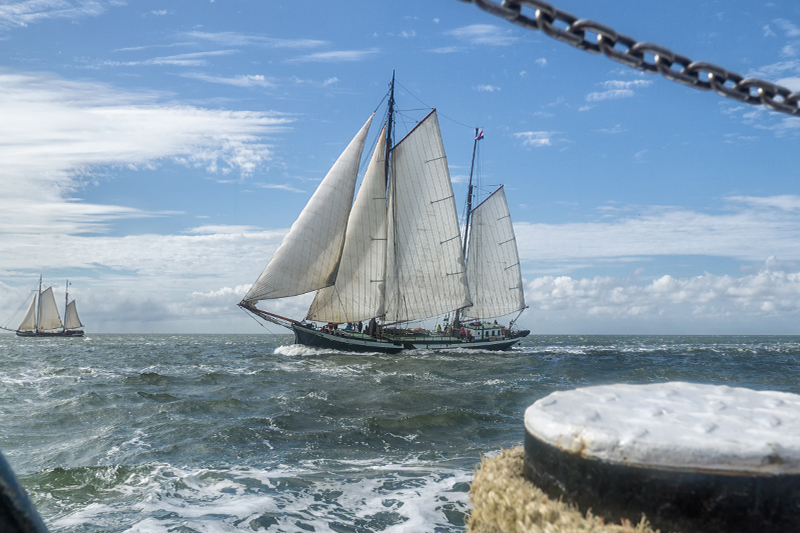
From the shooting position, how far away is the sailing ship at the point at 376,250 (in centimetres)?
3891

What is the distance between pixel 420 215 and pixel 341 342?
12193mm

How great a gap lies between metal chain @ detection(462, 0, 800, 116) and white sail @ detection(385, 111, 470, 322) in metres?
38.7

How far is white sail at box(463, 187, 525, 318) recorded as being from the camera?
4956cm

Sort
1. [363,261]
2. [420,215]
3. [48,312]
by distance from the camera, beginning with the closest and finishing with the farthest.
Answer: [363,261]
[420,215]
[48,312]

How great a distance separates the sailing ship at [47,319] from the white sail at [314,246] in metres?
83.3

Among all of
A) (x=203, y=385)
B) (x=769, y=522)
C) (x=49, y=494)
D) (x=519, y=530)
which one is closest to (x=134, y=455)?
(x=49, y=494)

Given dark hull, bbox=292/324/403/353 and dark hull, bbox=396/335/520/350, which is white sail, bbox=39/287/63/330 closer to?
dark hull, bbox=292/324/403/353

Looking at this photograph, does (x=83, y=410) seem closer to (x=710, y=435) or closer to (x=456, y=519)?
(x=456, y=519)

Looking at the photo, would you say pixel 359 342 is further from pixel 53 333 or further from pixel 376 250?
pixel 53 333

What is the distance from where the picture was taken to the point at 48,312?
101688 mm

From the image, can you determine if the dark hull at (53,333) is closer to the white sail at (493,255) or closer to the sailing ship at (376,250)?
the sailing ship at (376,250)

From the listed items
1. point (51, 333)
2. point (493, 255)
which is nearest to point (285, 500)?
point (493, 255)

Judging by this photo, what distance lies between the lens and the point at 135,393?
17.6 m

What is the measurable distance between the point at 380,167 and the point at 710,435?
40.4 metres
